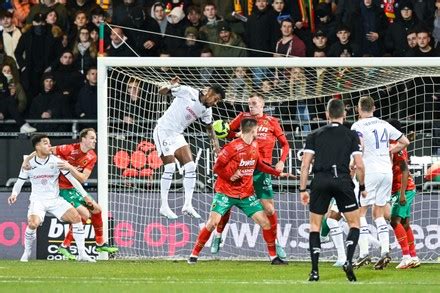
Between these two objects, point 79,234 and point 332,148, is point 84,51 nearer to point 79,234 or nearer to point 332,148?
point 79,234

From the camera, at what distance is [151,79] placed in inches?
840

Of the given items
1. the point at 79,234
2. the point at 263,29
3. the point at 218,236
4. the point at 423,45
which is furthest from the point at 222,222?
the point at 263,29

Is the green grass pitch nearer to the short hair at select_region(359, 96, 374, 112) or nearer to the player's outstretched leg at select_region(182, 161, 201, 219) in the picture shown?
the player's outstretched leg at select_region(182, 161, 201, 219)

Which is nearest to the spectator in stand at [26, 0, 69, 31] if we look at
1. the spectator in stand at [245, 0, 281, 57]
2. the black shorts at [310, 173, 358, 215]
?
the spectator in stand at [245, 0, 281, 57]

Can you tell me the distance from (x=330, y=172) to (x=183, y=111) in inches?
183

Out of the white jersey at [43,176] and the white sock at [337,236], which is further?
the white jersey at [43,176]

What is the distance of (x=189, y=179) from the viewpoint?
19750mm

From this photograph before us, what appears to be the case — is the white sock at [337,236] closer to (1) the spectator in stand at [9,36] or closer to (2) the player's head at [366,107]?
(2) the player's head at [366,107]

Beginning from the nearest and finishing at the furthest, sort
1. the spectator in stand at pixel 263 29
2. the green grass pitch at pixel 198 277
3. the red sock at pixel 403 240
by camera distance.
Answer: the green grass pitch at pixel 198 277 < the red sock at pixel 403 240 < the spectator in stand at pixel 263 29

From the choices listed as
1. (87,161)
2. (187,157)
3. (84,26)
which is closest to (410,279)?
(187,157)

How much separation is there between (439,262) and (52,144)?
6.70 metres

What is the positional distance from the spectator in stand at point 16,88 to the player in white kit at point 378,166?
7604 millimetres

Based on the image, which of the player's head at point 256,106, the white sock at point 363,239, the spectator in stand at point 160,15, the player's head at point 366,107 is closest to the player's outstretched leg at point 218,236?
the player's head at point 256,106

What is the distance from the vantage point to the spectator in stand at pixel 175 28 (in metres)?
23.4
